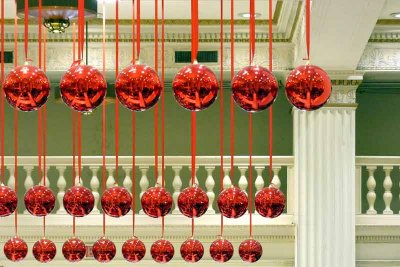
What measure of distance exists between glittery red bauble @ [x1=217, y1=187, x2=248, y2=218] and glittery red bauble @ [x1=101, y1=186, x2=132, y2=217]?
53 centimetres

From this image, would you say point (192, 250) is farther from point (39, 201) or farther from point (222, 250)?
point (39, 201)

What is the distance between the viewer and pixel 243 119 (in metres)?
13.4

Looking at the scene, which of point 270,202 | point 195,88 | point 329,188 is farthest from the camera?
point 329,188

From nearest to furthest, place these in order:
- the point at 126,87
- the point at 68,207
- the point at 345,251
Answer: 1. the point at 126,87
2. the point at 68,207
3. the point at 345,251

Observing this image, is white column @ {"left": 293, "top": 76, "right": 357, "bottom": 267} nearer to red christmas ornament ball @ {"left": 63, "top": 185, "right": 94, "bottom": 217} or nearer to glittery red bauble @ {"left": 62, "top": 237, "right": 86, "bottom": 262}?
glittery red bauble @ {"left": 62, "top": 237, "right": 86, "bottom": 262}

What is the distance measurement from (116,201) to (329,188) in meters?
4.72

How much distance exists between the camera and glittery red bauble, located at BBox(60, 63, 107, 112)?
4.96 meters

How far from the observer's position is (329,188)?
1088 centimetres

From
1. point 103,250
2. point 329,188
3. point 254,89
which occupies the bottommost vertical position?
point 103,250

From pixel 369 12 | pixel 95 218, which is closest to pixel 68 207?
pixel 369 12

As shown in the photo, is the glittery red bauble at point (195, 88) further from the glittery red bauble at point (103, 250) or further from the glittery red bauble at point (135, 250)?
the glittery red bauble at point (103, 250)

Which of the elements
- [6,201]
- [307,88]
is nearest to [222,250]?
[6,201]

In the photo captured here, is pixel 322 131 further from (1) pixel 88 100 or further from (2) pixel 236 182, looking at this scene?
(1) pixel 88 100

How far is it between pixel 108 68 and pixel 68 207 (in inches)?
207
